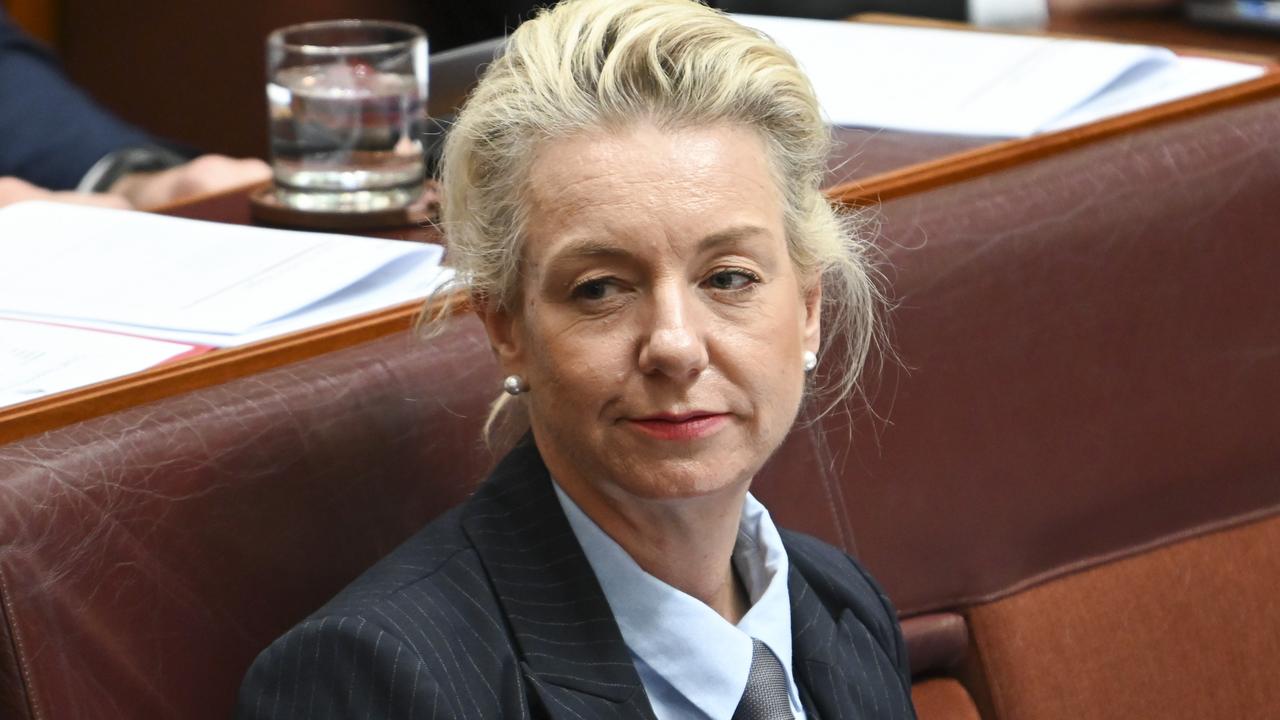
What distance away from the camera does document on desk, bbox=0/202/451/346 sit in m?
1.45

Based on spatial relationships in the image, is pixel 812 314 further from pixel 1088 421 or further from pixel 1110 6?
pixel 1110 6

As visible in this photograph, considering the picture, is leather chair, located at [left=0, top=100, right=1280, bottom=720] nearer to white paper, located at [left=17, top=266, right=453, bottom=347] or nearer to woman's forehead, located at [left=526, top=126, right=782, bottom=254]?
white paper, located at [left=17, top=266, right=453, bottom=347]

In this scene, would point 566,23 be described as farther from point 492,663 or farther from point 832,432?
point 832,432

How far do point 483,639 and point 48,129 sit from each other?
5.21ft

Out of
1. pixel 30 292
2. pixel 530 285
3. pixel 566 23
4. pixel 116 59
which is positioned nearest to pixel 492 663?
pixel 530 285

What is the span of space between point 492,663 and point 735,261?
1.04ft

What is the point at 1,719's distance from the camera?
3.76ft

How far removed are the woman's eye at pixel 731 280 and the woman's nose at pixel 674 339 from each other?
30mm

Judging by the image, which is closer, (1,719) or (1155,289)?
(1,719)

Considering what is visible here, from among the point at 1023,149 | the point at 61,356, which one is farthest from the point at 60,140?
the point at 1023,149

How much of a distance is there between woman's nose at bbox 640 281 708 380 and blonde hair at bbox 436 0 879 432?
119mm

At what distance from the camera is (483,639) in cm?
119

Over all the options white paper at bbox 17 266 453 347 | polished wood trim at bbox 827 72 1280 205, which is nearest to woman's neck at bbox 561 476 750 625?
white paper at bbox 17 266 453 347

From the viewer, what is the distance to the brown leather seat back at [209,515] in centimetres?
116
